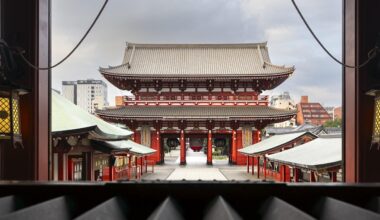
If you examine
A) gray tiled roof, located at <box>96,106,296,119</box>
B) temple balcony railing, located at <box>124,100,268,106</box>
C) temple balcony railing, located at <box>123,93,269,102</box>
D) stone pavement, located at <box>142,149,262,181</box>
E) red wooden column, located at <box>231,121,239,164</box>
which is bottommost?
stone pavement, located at <box>142,149,262,181</box>

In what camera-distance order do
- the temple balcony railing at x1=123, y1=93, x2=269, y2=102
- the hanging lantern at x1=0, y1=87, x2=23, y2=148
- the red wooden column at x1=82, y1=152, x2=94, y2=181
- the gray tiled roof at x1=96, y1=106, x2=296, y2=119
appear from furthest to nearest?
1. the temple balcony railing at x1=123, y1=93, x2=269, y2=102
2. the gray tiled roof at x1=96, y1=106, x2=296, y2=119
3. the red wooden column at x1=82, y1=152, x2=94, y2=181
4. the hanging lantern at x1=0, y1=87, x2=23, y2=148

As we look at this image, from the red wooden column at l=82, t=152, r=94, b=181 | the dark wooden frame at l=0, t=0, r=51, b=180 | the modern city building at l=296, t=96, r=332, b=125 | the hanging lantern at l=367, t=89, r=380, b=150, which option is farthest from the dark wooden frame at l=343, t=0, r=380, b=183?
the modern city building at l=296, t=96, r=332, b=125

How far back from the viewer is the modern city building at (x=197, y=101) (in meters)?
19.0

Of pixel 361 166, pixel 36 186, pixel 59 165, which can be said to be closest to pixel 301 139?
pixel 59 165

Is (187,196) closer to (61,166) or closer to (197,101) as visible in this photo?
(61,166)

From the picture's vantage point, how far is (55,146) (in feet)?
20.0

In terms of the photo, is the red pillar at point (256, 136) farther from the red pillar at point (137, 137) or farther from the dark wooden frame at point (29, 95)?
the dark wooden frame at point (29, 95)

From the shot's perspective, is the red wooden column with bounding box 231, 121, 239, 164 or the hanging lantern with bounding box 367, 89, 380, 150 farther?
the red wooden column with bounding box 231, 121, 239, 164

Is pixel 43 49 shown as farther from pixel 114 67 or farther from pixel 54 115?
pixel 114 67

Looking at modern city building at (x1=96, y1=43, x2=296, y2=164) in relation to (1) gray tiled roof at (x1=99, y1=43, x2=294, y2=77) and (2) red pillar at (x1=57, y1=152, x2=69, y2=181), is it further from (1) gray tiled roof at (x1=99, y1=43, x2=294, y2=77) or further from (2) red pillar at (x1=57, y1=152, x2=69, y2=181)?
(2) red pillar at (x1=57, y1=152, x2=69, y2=181)

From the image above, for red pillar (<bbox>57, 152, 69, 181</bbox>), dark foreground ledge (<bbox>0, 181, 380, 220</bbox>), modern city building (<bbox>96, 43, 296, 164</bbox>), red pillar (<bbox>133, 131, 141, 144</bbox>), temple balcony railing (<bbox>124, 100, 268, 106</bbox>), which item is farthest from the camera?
red pillar (<bbox>133, 131, 141, 144</bbox>)

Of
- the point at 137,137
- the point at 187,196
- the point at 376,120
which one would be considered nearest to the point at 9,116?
Result: the point at 187,196

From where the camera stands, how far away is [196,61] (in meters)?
21.3

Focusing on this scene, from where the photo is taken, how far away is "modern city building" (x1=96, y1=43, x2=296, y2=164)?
19.0m
